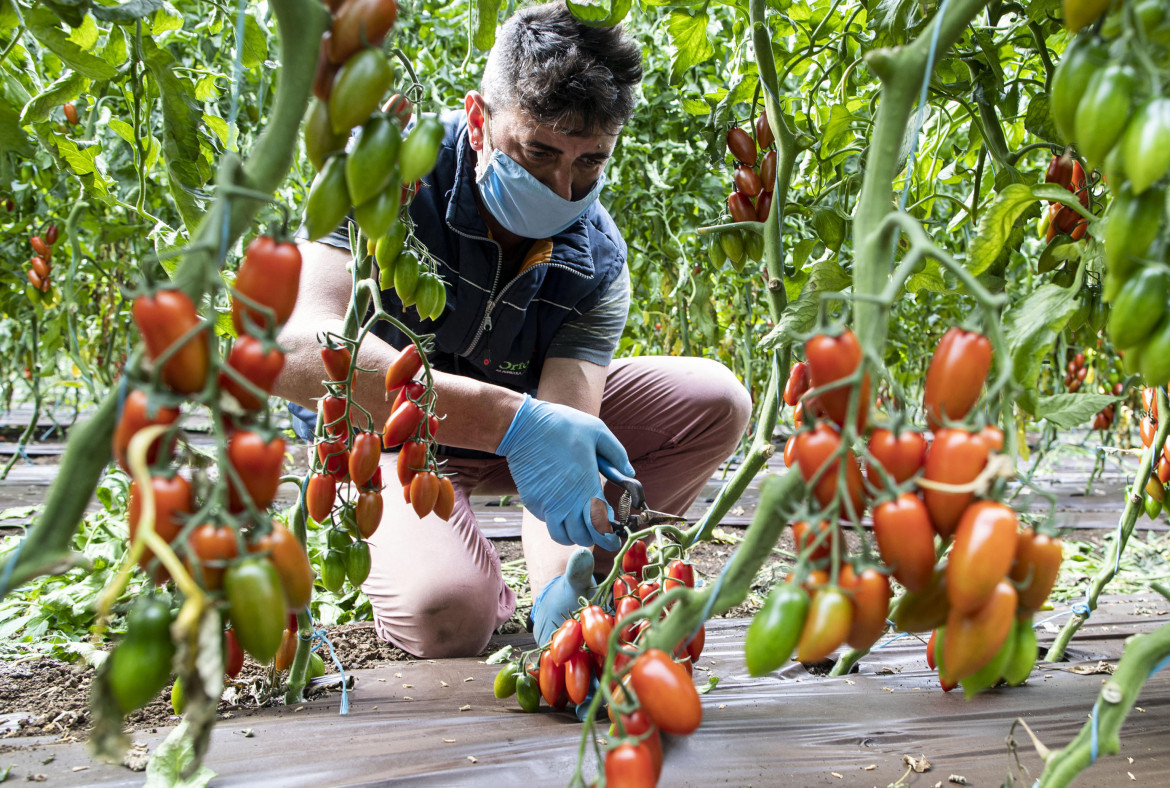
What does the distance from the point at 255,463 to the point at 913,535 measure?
404mm

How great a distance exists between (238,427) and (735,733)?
2.96ft

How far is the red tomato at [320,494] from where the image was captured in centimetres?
109

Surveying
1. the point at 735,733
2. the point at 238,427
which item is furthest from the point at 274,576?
the point at 735,733

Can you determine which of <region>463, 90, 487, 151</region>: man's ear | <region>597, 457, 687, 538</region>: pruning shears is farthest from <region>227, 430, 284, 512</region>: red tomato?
<region>463, 90, 487, 151</region>: man's ear

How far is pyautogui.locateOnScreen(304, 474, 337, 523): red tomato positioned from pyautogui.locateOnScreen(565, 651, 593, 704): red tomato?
39 cm

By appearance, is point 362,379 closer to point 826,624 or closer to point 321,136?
point 321,136

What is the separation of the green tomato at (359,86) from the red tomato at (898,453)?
1.32 ft

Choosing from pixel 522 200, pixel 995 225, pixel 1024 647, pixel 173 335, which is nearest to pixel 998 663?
pixel 1024 647

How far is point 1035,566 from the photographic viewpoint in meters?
0.57

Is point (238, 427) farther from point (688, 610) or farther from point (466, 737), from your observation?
point (466, 737)

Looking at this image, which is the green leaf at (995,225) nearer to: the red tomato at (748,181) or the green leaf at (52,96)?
the red tomato at (748,181)

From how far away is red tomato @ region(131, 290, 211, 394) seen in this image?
483 millimetres

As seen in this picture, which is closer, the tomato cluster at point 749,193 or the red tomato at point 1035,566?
the red tomato at point 1035,566

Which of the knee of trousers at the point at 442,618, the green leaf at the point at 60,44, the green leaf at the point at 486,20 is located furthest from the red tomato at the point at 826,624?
the knee of trousers at the point at 442,618
